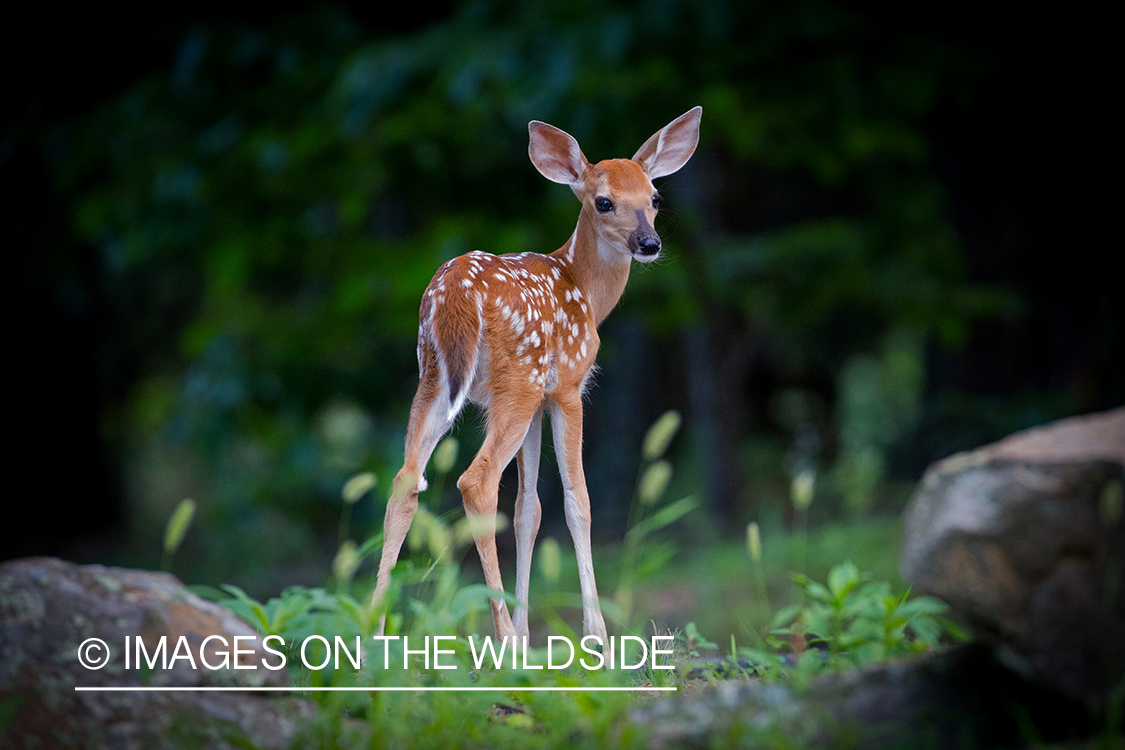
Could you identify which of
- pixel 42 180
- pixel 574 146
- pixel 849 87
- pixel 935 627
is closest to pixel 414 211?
pixel 42 180

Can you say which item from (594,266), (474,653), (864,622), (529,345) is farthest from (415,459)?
(864,622)

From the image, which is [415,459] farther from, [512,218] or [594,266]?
[512,218]

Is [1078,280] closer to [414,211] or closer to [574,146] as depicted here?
[414,211]

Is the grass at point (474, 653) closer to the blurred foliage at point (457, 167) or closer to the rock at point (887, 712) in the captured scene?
the rock at point (887, 712)

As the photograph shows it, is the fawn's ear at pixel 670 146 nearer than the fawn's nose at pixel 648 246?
No

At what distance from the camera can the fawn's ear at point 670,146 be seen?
14.4 ft

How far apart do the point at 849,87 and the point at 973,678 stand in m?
5.88

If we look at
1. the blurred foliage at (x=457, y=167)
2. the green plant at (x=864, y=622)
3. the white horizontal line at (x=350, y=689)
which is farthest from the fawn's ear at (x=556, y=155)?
the blurred foliage at (x=457, y=167)

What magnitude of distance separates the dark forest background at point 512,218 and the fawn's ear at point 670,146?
2404mm

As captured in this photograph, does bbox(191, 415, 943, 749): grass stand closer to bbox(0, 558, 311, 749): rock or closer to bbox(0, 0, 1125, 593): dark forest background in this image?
bbox(0, 558, 311, 749): rock

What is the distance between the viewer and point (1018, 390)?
1190cm

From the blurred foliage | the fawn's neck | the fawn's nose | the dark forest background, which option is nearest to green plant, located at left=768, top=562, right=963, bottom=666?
the fawn's nose

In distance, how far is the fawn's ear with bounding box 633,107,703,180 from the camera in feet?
14.4

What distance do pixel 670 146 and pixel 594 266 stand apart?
0.64 meters
